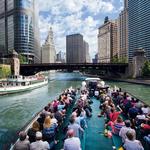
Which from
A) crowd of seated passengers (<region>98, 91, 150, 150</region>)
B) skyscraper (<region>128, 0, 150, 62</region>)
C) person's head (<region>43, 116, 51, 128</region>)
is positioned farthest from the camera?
skyscraper (<region>128, 0, 150, 62</region>)

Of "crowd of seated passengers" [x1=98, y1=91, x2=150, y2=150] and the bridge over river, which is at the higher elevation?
the bridge over river

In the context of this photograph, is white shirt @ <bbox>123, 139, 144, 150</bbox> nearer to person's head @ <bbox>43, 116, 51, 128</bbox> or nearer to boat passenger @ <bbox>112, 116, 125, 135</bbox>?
boat passenger @ <bbox>112, 116, 125, 135</bbox>

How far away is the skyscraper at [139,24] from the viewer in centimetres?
17438

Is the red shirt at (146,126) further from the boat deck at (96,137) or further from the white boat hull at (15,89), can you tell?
the white boat hull at (15,89)

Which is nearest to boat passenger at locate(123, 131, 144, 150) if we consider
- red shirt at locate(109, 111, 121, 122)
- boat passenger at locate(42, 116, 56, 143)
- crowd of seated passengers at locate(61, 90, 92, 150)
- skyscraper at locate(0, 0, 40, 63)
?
crowd of seated passengers at locate(61, 90, 92, 150)

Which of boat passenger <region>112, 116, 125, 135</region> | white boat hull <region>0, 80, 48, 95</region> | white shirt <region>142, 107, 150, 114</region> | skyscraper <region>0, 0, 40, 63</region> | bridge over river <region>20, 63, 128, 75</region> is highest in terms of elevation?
skyscraper <region>0, 0, 40, 63</region>

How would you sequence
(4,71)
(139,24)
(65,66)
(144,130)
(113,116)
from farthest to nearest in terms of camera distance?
(139,24), (65,66), (4,71), (113,116), (144,130)

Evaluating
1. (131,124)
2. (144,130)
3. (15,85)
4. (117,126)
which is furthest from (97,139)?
(15,85)

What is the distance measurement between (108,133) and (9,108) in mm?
24987

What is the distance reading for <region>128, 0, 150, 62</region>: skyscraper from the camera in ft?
572

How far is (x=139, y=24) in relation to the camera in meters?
185

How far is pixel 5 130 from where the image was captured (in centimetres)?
2197

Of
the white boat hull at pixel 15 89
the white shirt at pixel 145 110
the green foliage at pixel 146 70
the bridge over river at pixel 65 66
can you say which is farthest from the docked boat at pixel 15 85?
the green foliage at pixel 146 70

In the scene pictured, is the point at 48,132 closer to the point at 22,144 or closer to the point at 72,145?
the point at 22,144
